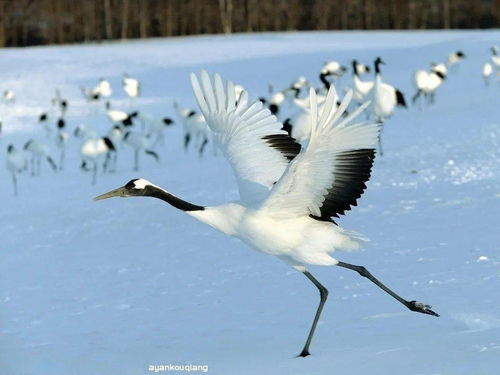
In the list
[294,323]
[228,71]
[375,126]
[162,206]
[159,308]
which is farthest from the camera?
[228,71]

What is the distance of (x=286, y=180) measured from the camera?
4.23 metres

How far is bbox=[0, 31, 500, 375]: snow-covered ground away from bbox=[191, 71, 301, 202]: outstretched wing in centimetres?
81

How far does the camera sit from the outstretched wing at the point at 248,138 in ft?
16.2

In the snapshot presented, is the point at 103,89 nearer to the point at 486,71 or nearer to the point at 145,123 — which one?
the point at 145,123

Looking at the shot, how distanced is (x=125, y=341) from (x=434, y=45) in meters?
22.2

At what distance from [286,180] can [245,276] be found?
2961 mm

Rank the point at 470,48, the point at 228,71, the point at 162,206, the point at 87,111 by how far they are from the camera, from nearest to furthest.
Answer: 1. the point at 162,206
2. the point at 87,111
3. the point at 470,48
4. the point at 228,71

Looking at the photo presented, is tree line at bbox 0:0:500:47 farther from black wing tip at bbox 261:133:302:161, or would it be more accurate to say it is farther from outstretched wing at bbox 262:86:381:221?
outstretched wing at bbox 262:86:381:221

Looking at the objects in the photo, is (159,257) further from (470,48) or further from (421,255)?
(470,48)

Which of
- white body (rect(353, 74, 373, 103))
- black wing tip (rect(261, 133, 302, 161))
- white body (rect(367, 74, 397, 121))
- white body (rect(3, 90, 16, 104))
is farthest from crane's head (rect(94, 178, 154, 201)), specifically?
white body (rect(3, 90, 16, 104))

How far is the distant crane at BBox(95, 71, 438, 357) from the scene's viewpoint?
13.7 feet

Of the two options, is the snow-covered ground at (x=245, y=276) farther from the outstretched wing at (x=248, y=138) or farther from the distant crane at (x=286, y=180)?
the outstretched wing at (x=248, y=138)

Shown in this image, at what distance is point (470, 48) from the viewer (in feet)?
82.1

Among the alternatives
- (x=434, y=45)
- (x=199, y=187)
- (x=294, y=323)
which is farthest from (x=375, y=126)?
(x=434, y=45)
